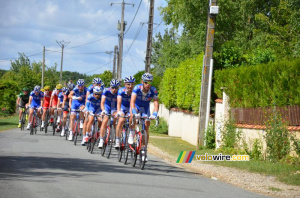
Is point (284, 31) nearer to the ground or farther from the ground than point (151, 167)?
farther from the ground

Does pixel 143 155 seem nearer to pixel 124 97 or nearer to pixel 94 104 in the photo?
pixel 124 97

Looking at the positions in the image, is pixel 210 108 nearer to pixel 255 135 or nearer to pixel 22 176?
pixel 255 135

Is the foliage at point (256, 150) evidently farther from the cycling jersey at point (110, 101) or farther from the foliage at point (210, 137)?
the cycling jersey at point (110, 101)

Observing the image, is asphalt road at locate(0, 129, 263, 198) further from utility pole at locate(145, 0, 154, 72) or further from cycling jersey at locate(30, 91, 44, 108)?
utility pole at locate(145, 0, 154, 72)

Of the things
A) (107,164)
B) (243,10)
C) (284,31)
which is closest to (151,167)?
(107,164)

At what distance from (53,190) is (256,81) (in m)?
9.89

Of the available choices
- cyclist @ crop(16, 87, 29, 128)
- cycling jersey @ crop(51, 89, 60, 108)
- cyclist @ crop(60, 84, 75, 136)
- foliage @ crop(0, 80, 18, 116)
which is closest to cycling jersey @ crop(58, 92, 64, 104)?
cyclist @ crop(60, 84, 75, 136)

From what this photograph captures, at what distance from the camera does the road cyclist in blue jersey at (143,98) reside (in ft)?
44.1

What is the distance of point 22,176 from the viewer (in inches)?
403

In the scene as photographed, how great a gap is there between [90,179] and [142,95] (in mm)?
3798

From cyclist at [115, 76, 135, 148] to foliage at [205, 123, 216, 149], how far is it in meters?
5.40

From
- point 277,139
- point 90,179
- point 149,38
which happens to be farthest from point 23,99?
point 90,179

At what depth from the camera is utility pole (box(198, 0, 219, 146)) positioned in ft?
64.0

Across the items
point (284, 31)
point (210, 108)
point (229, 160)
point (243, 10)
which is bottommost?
point (229, 160)
